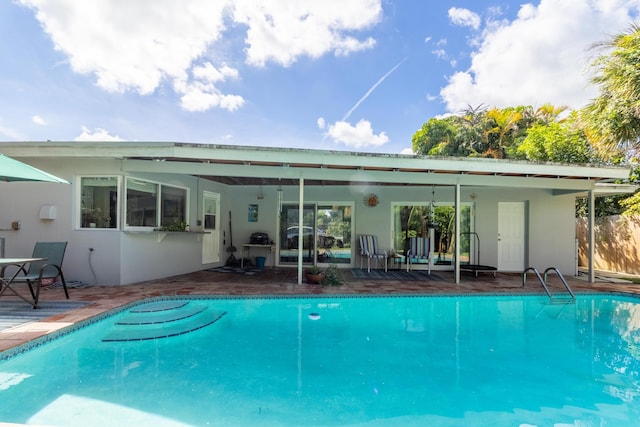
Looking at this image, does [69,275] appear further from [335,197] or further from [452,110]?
[452,110]

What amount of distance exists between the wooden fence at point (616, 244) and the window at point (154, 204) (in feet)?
45.4

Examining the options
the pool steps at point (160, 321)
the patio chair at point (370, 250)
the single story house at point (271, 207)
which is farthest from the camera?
the patio chair at point (370, 250)

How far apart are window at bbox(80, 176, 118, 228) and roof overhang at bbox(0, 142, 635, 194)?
1.79ft

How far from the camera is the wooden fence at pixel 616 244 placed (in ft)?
31.1

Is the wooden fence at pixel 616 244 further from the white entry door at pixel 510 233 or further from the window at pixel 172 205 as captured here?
the window at pixel 172 205

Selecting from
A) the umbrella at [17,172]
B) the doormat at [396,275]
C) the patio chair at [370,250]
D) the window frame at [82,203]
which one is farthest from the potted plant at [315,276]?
the umbrella at [17,172]

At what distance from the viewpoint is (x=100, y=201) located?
241 inches

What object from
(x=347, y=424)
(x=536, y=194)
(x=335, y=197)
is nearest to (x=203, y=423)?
(x=347, y=424)

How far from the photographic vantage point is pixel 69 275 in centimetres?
607

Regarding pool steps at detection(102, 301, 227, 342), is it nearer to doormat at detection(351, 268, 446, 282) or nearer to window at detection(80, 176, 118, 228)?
window at detection(80, 176, 118, 228)

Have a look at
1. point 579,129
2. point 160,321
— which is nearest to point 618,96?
point 579,129

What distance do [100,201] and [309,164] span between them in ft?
14.6

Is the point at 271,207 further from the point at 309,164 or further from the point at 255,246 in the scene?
the point at 309,164

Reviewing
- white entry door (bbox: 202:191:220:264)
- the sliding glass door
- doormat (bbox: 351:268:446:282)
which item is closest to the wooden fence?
the sliding glass door
